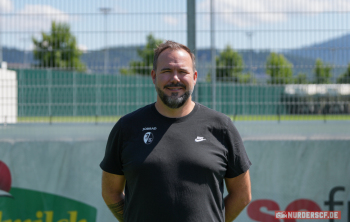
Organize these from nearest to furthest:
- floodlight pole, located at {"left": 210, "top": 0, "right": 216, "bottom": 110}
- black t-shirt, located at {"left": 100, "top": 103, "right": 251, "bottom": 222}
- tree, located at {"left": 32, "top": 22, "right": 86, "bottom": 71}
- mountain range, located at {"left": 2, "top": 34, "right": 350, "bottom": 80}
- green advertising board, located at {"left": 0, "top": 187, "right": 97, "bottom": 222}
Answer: black t-shirt, located at {"left": 100, "top": 103, "right": 251, "bottom": 222} → green advertising board, located at {"left": 0, "top": 187, "right": 97, "bottom": 222} → floodlight pole, located at {"left": 210, "top": 0, "right": 216, "bottom": 110} → mountain range, located at {"left": 2, "top": 34, "right": 350, "bottom": 80} → tree, located at {"left": 32, "top": 22, "right": 86, "bottom": 71}

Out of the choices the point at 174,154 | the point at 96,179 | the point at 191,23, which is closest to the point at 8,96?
the point at 96,179

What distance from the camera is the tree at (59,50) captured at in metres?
5.41

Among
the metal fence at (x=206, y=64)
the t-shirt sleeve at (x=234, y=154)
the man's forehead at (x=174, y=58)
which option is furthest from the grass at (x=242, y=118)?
the man's forehead at (x=174, y=58)

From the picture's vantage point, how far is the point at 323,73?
542 centimetres

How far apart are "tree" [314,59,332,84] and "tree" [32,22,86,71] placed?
341 centimetres

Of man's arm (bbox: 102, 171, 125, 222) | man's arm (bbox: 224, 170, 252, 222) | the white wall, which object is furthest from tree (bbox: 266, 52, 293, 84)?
the white wall

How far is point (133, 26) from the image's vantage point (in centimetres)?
499

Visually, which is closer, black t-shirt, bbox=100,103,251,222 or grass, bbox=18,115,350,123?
black t-shirt, bbox=100,103,251,222

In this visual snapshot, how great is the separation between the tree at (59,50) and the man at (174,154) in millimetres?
3459

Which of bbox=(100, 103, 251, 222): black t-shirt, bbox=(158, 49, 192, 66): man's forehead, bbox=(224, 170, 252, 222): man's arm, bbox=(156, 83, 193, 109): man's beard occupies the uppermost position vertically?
bbox=(158, 49, 192, 66): man's forehead

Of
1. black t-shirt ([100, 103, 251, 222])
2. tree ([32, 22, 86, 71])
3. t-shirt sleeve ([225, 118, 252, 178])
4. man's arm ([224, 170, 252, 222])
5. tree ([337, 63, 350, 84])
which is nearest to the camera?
Result: black t-shirt ([100, 103, 251, 222])

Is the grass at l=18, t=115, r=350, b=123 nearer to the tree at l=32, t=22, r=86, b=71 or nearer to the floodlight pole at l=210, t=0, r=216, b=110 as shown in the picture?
the floodlight pole at l=210, t=0, r=216, b=110

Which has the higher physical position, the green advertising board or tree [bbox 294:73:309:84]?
tree [bbox 294:73:309:84]

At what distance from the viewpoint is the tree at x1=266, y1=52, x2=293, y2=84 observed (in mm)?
5168
